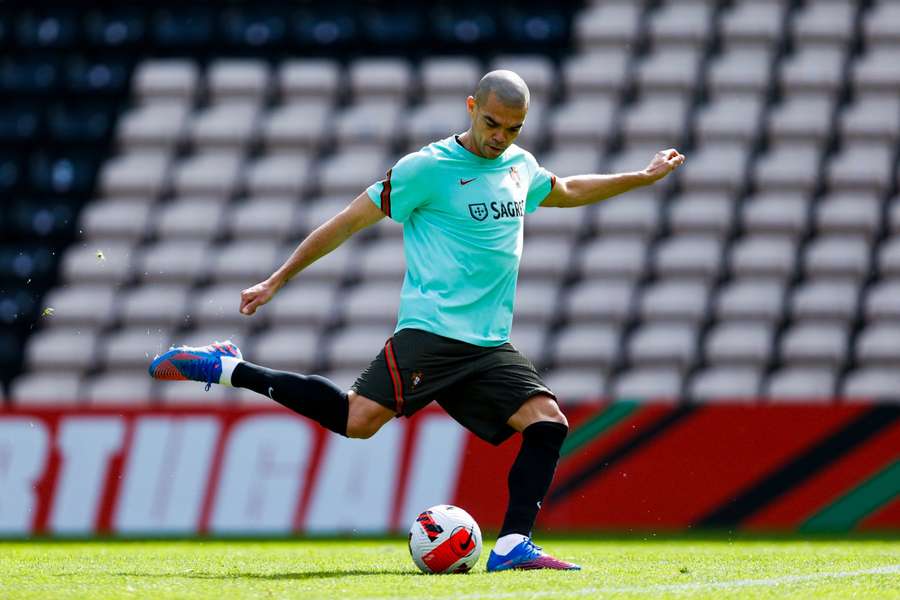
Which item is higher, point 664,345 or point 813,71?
point 813,71

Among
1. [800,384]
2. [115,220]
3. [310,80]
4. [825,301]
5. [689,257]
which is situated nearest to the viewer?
[800,384]

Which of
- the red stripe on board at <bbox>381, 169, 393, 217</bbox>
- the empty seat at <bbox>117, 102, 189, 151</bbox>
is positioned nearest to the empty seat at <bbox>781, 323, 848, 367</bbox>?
the empty seat at <bbox>117, 102, 189, 151</bbox>

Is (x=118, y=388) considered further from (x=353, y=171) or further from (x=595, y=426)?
(x=595, y=426)

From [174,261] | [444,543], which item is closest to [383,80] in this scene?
[174,261]

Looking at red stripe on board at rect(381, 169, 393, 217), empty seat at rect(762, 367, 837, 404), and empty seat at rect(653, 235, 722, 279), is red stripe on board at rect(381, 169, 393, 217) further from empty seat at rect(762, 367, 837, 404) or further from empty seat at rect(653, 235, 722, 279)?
empty seat at rect(653, 235, 722, 279)

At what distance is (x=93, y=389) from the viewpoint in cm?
1181

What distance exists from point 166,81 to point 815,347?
21.3ft

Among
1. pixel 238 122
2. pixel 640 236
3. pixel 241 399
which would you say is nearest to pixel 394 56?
pixel 238 122

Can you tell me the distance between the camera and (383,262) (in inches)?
480

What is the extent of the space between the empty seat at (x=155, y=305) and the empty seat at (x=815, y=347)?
4.90 metres

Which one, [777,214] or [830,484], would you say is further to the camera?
[777,214]

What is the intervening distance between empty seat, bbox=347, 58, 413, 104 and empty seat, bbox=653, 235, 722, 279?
296 centimetres

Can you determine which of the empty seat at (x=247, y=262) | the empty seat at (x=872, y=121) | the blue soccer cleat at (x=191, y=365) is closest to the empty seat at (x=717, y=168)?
the empty seat at (x=872, y=121)

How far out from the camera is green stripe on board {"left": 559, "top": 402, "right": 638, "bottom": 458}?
8.39 m
